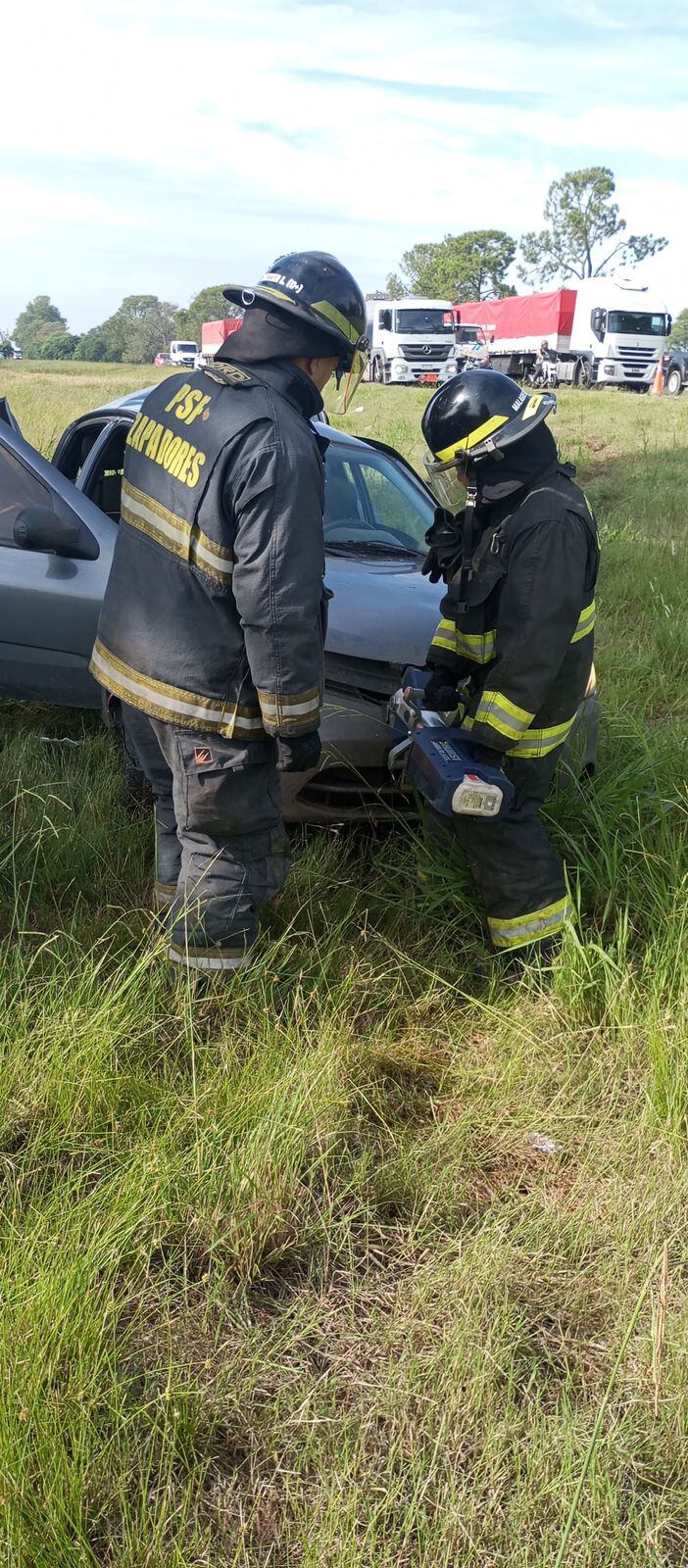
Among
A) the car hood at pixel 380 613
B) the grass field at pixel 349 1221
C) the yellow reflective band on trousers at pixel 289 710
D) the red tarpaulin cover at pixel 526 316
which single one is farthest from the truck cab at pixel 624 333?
the yellow reflective band on trousers at pixel 289 710

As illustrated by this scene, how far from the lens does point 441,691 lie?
3.40 meters

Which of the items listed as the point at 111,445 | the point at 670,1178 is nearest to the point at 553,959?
the point at 670,1178

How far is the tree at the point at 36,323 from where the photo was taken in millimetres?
137750

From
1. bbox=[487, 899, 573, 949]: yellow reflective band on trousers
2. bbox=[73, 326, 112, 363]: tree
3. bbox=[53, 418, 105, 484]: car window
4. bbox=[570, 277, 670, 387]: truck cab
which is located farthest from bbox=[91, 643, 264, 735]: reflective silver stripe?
bbox=[73, 326, 112, 363]: tree

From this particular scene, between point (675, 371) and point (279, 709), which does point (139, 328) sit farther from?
point (279, 709)

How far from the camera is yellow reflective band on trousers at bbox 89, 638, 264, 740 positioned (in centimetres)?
262

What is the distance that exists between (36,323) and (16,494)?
567 feet

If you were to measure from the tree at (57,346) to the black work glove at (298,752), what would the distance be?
369 ft

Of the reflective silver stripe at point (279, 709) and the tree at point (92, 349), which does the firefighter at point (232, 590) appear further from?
the tree at point (92, 349)

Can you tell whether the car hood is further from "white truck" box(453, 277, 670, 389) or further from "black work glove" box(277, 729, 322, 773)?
"white truck" box(453, 277, 670, 389)

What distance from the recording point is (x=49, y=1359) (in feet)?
5.92

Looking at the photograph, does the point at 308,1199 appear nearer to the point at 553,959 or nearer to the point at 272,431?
the point at 553,959

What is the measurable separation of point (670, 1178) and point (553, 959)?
754 millimetres

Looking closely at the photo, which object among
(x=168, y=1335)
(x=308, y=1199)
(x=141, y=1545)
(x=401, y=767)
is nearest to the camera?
(x=141, y=1545)
